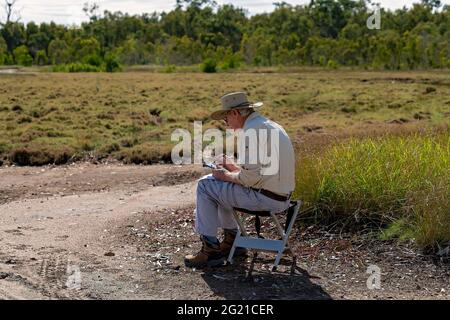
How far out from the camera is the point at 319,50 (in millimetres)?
59938

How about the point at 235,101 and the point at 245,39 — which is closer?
the point at 235,101

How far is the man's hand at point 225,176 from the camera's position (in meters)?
6.21

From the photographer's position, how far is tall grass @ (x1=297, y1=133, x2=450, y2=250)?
6773mm

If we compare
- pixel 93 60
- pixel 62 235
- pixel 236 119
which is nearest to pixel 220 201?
pixel 236 119

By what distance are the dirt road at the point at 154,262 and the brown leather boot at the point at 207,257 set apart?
8 centimetres

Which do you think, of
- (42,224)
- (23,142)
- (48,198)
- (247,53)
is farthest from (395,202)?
(247,53)

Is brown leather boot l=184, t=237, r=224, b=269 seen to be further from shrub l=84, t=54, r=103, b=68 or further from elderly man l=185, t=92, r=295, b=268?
shrub l=84, t=54, r=103, b=68

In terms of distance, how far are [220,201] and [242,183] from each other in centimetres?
28

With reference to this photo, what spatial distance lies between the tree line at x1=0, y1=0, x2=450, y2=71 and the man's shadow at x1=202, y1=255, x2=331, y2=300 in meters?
39.6

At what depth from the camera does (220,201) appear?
6.33 m

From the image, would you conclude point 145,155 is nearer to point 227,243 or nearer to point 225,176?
point 227,243

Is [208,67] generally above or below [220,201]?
below

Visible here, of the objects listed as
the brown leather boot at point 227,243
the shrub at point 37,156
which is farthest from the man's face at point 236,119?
the shrub at point 37,156
